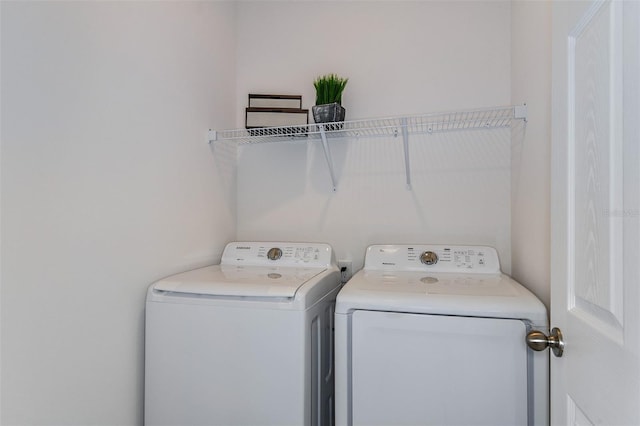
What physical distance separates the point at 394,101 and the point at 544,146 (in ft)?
2.96

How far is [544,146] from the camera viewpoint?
132cm

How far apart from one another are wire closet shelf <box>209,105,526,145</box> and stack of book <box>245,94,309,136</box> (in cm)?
3

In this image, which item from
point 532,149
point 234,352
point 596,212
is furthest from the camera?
point 532,149

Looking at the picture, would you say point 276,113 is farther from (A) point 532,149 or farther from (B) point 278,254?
(A) point 532,149

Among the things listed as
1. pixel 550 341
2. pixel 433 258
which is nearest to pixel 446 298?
pixel 550 341

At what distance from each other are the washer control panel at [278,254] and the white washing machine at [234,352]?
0.38 meters

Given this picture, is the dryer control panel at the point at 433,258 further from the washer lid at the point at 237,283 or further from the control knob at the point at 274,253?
the control knob at the point at 274,253

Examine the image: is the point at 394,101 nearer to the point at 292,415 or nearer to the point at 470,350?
the point at 470,350

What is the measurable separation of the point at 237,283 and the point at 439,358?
2.52 feet

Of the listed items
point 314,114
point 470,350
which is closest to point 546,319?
point 470,350

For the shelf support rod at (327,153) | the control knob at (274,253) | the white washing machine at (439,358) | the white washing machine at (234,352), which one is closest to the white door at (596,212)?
the white washing machine at (439,358)

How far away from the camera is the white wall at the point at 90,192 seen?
0.99 meters

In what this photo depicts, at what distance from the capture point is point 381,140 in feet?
6.72

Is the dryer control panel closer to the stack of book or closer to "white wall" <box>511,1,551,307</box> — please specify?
"white wall" <box>511,1,551,307</box>
